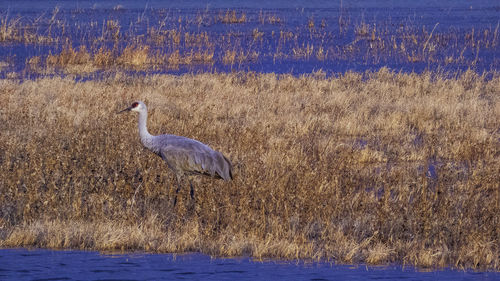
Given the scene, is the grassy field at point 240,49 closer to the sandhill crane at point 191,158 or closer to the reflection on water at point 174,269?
the sandhill crane at point 191,158

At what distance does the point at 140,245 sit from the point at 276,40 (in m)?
22.6

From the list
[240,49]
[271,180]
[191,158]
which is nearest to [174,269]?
[191,158]

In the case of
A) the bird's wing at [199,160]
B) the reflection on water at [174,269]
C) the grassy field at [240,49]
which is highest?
the bird's wing at [199,160]

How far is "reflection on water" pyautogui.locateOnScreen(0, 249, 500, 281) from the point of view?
635cm

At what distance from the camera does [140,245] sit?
709 cm

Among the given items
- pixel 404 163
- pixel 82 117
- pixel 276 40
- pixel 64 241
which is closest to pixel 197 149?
pixel 64 241

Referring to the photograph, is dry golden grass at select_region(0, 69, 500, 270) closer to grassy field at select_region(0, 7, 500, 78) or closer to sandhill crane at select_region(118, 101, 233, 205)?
sandhill crane at select_region(118, 101, 233, 205)

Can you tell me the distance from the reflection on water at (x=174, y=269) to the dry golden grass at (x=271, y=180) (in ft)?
0.59

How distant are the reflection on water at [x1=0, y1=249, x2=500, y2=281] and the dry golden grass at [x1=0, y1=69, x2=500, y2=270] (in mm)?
180

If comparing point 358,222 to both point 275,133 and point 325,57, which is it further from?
point 325,57

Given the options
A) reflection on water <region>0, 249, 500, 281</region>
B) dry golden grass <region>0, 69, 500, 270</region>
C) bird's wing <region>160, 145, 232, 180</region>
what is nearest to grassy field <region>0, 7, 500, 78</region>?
dry golden grass <region>0, 69, 500, 270</region>

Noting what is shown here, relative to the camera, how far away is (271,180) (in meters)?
8.48

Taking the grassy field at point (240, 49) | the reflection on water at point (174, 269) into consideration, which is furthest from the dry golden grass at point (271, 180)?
the grassy field at point (240, 49)

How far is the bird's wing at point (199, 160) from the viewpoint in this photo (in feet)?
26.8
